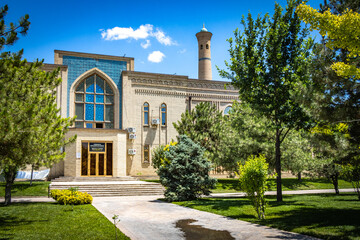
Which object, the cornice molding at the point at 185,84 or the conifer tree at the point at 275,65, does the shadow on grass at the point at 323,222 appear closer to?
the conifer tree at the point at 275,65

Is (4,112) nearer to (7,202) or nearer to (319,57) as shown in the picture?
(7,202)

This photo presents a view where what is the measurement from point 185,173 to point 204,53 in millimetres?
32818

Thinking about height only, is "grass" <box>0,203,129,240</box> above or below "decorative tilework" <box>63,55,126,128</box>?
below

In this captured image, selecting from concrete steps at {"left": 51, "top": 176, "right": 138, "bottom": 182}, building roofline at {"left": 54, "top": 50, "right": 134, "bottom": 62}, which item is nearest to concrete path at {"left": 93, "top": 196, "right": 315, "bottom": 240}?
concrete steps at {"left": 51, "top": 176, "right": 138, "bottom": 182}

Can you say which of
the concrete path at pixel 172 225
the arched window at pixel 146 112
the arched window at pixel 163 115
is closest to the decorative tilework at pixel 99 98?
the arched window at pixel 146 112

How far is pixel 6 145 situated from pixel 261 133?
15.9m

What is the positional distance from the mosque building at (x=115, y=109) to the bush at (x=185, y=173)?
13334 mm

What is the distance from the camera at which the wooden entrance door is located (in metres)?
29.5

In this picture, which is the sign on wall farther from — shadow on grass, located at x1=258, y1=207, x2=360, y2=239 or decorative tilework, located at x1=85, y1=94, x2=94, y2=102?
shadow on grass, located at x1=258, y1=207, x2=360, y2=239

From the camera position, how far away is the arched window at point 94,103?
3188cm

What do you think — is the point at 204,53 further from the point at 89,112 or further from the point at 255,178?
the point at 255,178

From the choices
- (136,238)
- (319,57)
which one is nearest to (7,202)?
(136,238)

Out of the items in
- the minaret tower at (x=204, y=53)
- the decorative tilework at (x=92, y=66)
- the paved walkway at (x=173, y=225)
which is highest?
the minaret tower at (x=204, y=53)

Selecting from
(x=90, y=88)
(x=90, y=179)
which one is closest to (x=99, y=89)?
(x=90, y=88)
